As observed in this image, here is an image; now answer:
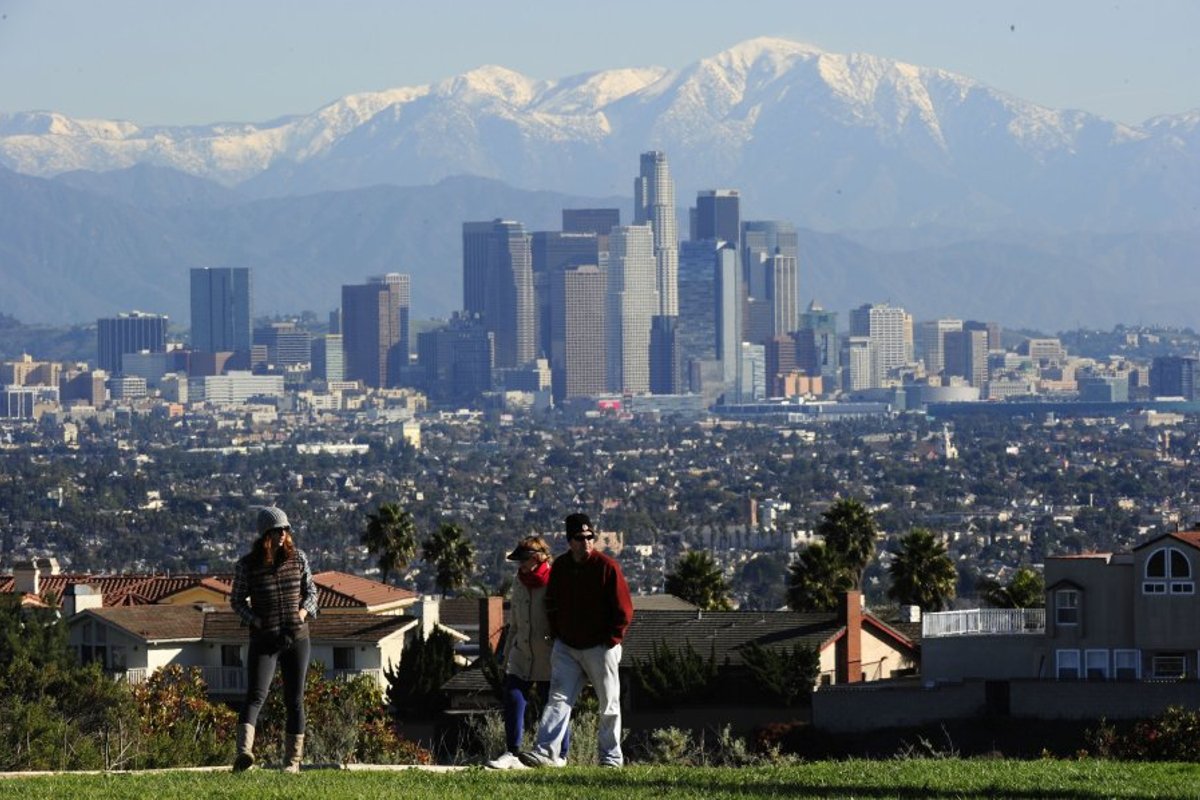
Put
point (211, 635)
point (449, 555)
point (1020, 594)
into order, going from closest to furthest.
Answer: point (211, 635), point (1020, 594), point (449, 555)

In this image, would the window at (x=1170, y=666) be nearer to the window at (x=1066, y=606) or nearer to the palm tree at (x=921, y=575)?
the window at (x=1066, y=606)

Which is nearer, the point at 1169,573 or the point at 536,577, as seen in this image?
the point at 536,577

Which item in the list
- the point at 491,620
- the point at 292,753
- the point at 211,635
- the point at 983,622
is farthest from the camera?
the point at 211,635

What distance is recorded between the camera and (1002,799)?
16.3m

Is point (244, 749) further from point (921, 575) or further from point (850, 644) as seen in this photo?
point (921, 575)

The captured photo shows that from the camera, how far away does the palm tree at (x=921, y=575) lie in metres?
62.5

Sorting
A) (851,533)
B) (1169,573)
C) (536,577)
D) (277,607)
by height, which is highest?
(536,577)

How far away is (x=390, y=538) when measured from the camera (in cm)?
7225

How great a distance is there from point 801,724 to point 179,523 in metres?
152

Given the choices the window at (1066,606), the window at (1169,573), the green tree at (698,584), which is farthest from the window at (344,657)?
the green tree at (698,584)

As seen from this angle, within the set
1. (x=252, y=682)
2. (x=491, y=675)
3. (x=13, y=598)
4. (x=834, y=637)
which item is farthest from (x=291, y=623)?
(x=13, y=598)

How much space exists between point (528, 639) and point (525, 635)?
0.11ft

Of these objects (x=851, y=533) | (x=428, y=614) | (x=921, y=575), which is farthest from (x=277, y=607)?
(x=851, y=533)

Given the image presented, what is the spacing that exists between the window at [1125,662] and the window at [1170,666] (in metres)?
0.25
